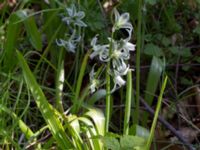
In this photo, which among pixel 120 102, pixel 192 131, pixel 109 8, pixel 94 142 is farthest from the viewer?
pixel 109 8

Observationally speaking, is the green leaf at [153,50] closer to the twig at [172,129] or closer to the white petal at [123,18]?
the twig at [172,129]

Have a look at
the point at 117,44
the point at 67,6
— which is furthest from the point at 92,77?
the point at 67,6

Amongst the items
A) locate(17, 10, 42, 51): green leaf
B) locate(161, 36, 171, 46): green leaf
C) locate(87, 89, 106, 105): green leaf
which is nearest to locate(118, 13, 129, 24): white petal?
locate(87, 89, 106, 105): green leaf

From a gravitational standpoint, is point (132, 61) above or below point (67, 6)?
below

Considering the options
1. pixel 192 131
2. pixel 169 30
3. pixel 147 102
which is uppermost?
pixel 169 30

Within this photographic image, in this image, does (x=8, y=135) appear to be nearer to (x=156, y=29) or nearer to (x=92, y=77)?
(x=92, y=77)

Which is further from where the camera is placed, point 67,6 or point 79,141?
point 67,6

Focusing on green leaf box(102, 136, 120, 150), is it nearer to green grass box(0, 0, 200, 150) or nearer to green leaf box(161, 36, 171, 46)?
green grass box(0, 0, 200, 150)

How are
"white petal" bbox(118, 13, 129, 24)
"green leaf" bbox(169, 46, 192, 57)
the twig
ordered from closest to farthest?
"white petal" bbox(118, 13, 129, 24) → the twig → "green leaf" bbox(169, 46, 192, 57)
